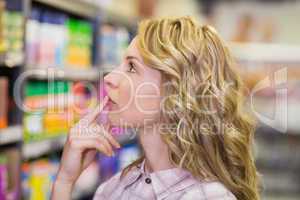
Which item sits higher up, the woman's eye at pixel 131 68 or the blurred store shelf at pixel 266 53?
the blurred store shelf at pixel 266 53

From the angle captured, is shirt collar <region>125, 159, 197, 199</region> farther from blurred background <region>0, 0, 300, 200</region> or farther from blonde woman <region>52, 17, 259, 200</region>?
blurred background <region>0, 0, 300, 200</region>

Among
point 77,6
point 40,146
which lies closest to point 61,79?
point 77,6

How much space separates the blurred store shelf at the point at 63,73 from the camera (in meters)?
2.77

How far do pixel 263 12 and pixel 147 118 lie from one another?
21.0 feet

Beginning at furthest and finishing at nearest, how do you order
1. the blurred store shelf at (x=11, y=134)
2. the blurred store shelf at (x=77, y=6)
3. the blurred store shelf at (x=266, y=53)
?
the blurred store shelf at (x=266, y=53), the blurred store shelf at (x=77, y=6), the blurred store shelf at (x=11, y=134)

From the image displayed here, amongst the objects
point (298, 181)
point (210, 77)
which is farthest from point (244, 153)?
point (298, 181)

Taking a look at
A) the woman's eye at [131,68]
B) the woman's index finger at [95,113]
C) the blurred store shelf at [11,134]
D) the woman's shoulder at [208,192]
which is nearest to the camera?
the woman's shoulder at [208,192]

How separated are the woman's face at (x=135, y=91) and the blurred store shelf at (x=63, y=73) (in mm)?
1142

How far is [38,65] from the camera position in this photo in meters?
2.79

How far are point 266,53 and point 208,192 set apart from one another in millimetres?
5387

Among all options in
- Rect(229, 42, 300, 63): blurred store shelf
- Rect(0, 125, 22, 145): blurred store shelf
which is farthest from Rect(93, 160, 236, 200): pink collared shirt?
Rect(229, 42, 300, 63): blurred store shelf

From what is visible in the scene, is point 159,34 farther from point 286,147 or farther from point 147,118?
point 286,147

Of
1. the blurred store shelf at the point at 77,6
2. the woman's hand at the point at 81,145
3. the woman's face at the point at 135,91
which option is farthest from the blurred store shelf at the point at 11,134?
the woman's face at the point at 135,91

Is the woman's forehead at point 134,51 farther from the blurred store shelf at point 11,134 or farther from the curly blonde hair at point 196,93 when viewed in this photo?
the blurred store shelf at point 11,134
